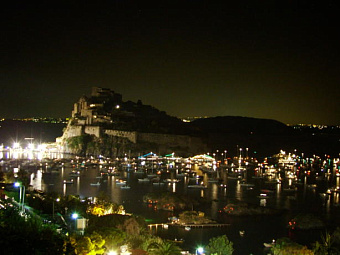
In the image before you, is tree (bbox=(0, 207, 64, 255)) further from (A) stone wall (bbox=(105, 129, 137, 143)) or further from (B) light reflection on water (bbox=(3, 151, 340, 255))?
(A) stone wall (bbox=(105, 129, 137, 143))

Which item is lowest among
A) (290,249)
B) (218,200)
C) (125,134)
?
(290,249)

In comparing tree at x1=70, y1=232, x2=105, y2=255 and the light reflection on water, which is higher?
tree at x1=70, y1=232, x2=105, y2=255

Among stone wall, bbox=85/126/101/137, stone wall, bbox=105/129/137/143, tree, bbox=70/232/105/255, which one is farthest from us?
stone wall, bbox=105/129/137/143

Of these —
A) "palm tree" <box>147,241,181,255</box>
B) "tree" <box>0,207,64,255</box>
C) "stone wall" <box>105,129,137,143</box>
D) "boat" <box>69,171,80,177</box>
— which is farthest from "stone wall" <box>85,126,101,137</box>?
"tree" <box>0,207,64,255</box>

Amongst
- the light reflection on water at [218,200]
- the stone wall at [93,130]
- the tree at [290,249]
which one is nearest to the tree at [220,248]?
the tree at [290,249]

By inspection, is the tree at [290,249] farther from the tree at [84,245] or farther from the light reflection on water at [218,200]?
the tree at [84,245]

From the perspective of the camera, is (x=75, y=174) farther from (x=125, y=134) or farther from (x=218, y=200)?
(x=125, y=134)

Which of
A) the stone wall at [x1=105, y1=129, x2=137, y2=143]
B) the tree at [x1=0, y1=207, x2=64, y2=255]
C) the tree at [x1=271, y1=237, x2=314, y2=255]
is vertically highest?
the stone wall at [x1=105, y1=129, x2=137, y2=143]

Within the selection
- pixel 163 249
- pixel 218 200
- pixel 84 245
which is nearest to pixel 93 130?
pixel 218 200

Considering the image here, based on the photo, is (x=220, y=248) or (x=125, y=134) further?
(x=125, y=134)

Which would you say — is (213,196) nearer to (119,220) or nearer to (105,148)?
(119,220)

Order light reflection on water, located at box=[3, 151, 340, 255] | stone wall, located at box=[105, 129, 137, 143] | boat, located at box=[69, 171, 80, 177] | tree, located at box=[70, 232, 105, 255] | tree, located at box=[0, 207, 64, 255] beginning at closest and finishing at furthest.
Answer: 1. tree, located at box=[0, 207, 64, 255]
2. tree, located at box=[70, 232, 105, 255]
3. light reflection on water, located at box=[3, 151, 340, 255]
4. boat, located at box=[69, 171, 80, 177]
5. stone wall, located at box=[105, 129, 137, 143]

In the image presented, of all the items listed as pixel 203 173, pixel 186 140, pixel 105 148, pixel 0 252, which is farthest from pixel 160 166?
pixel 0 252

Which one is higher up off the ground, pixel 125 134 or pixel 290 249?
pixel 125 134
